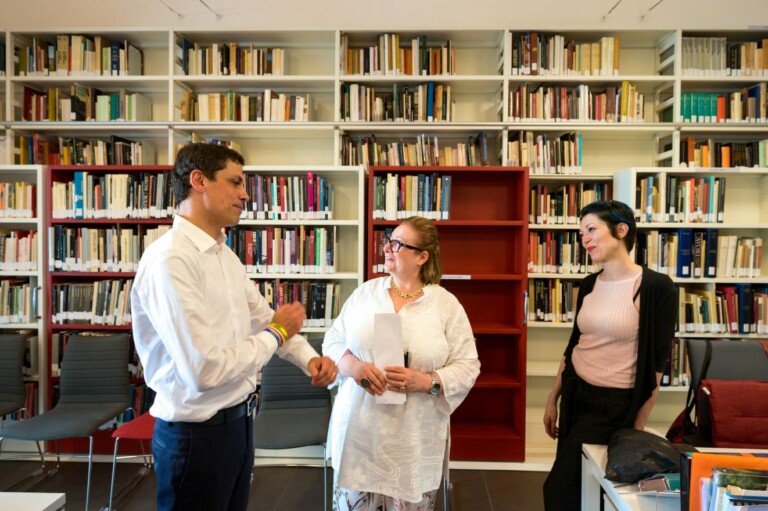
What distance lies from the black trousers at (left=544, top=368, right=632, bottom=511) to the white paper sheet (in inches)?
31.9

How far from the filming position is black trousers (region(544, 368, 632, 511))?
217 cm

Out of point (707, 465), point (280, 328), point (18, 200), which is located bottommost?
point (707, 465)

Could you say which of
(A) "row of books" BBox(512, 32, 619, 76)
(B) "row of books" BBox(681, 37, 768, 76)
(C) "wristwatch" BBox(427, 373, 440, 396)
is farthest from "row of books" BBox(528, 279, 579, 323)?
(C) "wristwatch" BBox(427, 373, 440, 396)

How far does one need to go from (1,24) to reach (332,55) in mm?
2978

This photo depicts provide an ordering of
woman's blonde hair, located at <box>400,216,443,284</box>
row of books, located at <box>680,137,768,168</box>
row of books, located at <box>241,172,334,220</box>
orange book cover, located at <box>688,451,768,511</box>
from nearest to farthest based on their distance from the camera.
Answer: orange book cover, located at <box>688,451,768,511</box>, woman's blonde hair, located at <box>400,216,443,284</box>, row of books, located at <box>241,172,334,220</box>, row of books, located at <box>680,137,768,168</box>

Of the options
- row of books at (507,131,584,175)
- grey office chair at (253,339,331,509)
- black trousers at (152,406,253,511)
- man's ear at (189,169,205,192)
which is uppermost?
row of books at (507,131,584,175)

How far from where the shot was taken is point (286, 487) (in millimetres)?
3510

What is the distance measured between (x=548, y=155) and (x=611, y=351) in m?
2.20

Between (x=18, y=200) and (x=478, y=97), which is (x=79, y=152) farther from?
(x=478, y=97)

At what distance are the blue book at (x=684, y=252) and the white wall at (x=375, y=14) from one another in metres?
1.71

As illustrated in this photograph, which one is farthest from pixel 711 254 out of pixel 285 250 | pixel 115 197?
pixel 115 197

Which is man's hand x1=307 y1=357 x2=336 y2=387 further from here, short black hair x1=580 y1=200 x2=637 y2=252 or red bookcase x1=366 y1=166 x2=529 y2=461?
red bookcase x1=366 y1=166 x2=529 y2=461

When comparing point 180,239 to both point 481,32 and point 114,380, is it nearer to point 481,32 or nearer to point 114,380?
point 114,380

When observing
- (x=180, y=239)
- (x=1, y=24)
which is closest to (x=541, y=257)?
(x=180, y=239)
